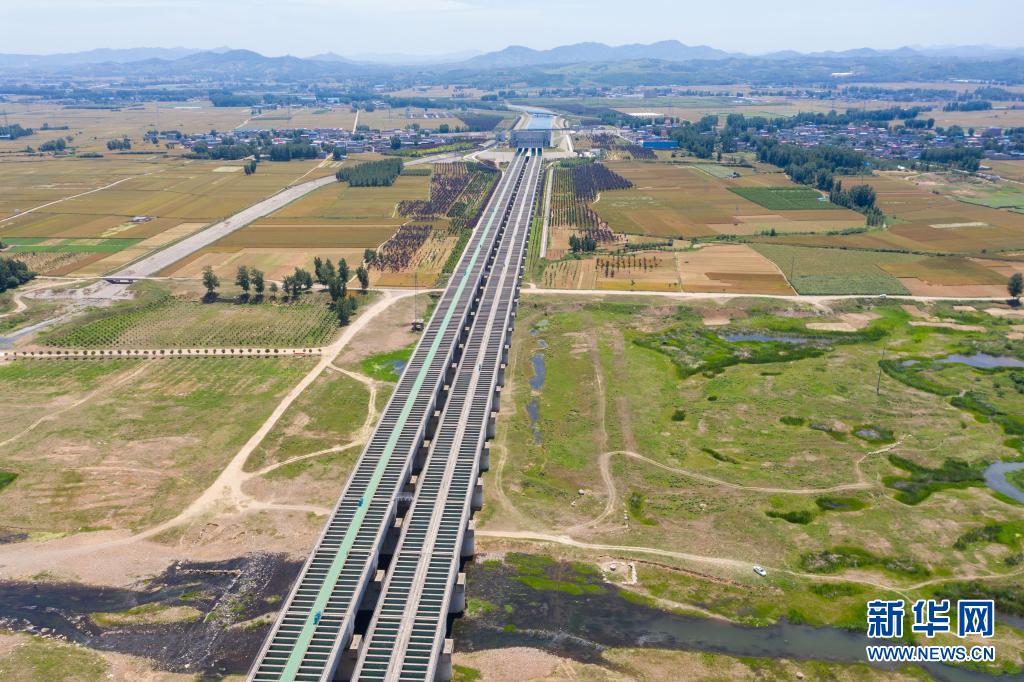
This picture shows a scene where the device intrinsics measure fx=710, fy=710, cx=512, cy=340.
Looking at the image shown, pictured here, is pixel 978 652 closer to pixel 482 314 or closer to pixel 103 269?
pixel 482 314

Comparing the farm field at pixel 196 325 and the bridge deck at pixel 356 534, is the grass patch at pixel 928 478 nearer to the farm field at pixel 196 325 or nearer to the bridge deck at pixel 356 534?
the bridge deck at pixel 356 534

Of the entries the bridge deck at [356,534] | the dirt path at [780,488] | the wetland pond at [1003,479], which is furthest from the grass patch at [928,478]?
the bridge deck at [356,534]

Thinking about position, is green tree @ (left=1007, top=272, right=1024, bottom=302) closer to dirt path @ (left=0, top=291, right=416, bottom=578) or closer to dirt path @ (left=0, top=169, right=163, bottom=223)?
dirt path @ (left=0, top=291, right=416, bottom=578)

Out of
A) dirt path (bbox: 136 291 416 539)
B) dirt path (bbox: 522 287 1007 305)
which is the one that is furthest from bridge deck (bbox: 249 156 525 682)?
dirt path (bbox: 522 287 1007 305)

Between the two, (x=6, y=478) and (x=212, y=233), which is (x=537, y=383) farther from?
(x=212, y=233)

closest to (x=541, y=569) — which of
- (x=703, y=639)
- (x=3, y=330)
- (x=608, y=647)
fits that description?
(x=608, y=647)

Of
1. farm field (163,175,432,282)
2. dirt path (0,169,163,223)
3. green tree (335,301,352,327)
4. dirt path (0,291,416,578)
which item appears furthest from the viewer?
dirt path (0,169,163,223)
